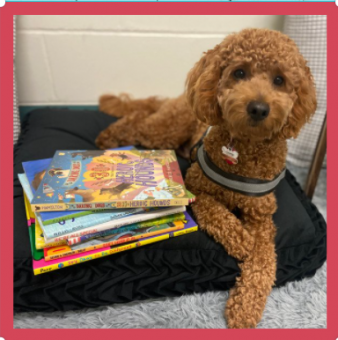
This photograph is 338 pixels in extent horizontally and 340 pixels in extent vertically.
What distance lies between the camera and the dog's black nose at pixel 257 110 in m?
0.74

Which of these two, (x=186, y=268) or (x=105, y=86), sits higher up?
(x=105, y=86)

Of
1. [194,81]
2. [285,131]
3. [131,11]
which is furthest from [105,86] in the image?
[285,131]

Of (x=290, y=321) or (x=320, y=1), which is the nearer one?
(x=290, y=321)

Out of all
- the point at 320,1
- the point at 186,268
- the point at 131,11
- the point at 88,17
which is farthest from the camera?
the point at 88,17

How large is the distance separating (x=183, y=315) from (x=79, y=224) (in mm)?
395

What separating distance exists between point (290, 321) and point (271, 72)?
688mm

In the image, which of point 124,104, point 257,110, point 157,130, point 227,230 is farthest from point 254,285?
point 124,104

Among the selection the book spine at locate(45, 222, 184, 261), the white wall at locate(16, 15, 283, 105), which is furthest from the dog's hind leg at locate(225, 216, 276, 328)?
the white wall at locate(16, 15, 283, 105)

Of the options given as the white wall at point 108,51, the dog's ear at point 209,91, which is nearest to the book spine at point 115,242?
the dog's ear at point 209,91

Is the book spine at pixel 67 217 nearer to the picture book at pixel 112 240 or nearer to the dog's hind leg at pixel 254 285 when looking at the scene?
the picture book at pixel 112 240

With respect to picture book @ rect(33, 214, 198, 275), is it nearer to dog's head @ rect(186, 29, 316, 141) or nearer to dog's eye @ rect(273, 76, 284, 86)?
dog's head @ rect(186, 29, 316, 141)

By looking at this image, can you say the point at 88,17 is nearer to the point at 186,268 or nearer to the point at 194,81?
the point at 194,81

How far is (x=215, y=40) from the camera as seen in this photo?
164cm

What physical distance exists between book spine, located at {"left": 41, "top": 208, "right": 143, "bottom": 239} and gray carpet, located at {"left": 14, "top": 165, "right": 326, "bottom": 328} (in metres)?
0.28
